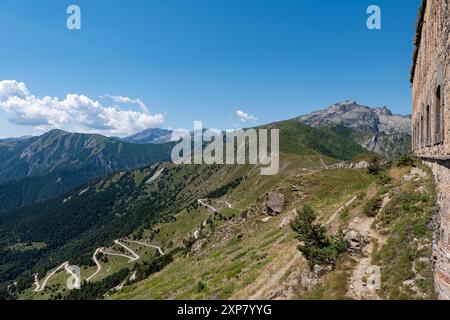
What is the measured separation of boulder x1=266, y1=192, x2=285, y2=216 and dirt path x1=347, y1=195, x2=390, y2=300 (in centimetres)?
4286

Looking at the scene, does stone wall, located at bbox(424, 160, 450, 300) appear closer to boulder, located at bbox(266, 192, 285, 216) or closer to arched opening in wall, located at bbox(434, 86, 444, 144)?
arched opening in wall, located at bbox(434, 86, 444, 144)

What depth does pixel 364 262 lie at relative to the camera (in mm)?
25812

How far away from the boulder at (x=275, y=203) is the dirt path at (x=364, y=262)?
4286 cm

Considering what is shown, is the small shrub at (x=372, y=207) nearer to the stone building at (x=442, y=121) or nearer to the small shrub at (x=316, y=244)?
the small shrub at (x=316, y=244)

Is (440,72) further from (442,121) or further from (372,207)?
(372,207)

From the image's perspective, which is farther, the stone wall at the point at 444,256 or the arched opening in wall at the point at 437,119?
the arched opening in wall at the point at 437,119

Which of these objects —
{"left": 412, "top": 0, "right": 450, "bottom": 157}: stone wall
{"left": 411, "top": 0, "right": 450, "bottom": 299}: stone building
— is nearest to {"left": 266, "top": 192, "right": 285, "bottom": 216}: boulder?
{"left": 412, "top": 0, "right": 450, "bottom": 157}: stone wall

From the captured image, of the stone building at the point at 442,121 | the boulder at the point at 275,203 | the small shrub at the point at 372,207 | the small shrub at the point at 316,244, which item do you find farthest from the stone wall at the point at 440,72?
the boulder at the point at 275,203

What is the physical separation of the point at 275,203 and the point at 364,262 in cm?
5167

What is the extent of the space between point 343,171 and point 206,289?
5527 centimetres

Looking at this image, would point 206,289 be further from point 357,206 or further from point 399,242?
point 399,242

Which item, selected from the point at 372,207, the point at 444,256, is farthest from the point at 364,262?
the point at 444,256

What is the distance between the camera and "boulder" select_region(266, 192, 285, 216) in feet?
250

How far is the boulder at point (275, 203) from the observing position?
7622cm
